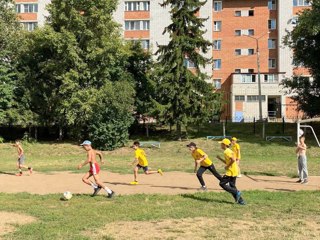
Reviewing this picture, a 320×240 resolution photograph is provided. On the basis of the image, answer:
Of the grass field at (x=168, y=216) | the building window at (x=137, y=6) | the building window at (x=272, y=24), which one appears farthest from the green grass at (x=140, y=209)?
the building window at (x=272, y=24)

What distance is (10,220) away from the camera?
921 centimetres

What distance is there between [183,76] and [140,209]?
2504cm

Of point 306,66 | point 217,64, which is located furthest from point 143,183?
point 217,64

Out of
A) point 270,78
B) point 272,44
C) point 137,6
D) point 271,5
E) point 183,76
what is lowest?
point 183,76

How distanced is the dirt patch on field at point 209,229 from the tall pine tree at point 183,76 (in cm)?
2459

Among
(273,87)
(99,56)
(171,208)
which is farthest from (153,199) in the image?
(273,87)

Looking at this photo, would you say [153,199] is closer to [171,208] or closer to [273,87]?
[171,208]

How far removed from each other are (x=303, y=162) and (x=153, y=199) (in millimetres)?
6412

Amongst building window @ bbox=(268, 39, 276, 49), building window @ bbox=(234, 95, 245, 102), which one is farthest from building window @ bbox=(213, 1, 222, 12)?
building window @ bbox=(234, 95, 245, 102)

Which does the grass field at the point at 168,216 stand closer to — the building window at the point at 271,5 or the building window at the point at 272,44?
the building window at the point at 272,44

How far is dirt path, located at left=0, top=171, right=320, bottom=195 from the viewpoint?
1397 centimetres

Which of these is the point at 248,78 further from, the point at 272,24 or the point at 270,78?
the point at 272,24

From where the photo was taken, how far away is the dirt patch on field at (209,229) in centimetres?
773

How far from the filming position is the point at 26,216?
9.68 m
